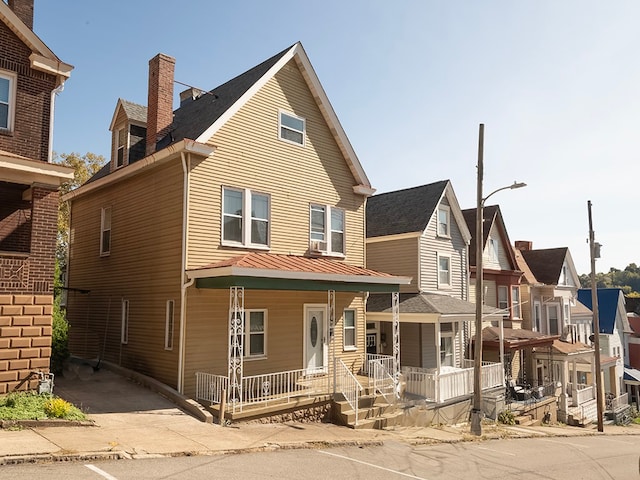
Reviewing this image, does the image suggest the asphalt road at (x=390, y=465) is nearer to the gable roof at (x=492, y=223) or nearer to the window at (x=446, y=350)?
the window at (x=446, y=350)

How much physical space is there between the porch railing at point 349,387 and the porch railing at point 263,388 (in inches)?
21.9

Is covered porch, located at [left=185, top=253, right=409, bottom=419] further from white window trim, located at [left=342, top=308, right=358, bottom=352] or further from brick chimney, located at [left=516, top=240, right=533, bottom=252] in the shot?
brick chimney, located at [left=516, top=240, right=533, bottom=252]

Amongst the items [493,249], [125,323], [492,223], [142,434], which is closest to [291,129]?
[125,323]

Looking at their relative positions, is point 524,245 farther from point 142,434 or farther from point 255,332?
point 142,434

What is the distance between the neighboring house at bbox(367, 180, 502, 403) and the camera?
2370 centimetres

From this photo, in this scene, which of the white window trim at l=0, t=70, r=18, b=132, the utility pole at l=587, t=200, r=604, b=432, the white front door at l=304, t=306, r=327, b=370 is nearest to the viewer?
the white window trim at l=0, t=70, r=18, b=132

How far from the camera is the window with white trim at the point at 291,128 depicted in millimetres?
19047

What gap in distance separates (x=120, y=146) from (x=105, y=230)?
333cm

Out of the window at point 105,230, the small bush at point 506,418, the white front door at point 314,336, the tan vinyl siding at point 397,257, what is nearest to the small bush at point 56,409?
the white front door at point 314,336

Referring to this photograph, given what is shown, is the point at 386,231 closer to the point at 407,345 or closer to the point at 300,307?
the point at 407,345

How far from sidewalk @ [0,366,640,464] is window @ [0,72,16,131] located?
24.2ft

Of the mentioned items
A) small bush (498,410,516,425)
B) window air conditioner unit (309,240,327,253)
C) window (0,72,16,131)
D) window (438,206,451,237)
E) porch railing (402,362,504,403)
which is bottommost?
small bush (498,410,516,425)

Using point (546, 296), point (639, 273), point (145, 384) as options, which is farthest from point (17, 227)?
point (639, 273)

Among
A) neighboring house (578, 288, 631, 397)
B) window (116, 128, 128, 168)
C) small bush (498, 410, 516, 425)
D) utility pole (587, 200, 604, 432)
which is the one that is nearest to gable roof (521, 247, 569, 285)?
neighboring house (578, 288, 631, 397)
